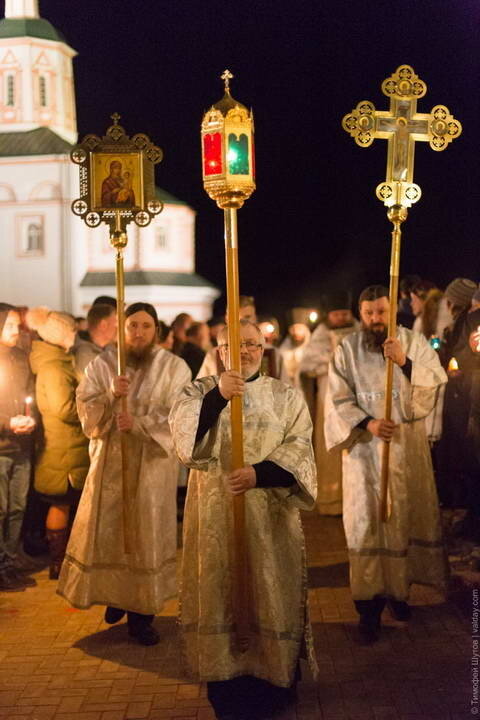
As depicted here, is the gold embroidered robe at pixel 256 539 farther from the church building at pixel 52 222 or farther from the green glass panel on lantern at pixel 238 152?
the church building at pixel 52 222

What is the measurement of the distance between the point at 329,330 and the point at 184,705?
17.3 ft

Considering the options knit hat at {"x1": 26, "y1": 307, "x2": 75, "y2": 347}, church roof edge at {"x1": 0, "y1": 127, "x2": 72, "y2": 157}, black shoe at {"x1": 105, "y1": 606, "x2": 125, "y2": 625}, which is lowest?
black shoe at {"x1": 105, "y1": 606, "x2": 125, "y2": 625}

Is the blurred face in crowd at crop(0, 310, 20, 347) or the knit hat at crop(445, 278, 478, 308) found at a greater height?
the knit hat at crop(445, 278, 478, 308)

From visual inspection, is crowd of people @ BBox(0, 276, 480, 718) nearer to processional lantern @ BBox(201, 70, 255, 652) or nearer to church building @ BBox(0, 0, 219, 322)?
processional lantern @ BBox(201, 70, 255, 652)

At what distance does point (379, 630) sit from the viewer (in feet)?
19.0

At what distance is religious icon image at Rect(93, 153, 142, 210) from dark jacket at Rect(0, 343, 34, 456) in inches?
62.6

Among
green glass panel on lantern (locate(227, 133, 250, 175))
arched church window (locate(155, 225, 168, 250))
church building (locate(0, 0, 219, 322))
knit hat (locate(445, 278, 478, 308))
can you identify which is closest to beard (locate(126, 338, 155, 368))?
green glass panel on lantern (locate(227, 133, 250, 175))

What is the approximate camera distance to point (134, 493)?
587cm

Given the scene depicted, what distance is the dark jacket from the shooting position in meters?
6.96

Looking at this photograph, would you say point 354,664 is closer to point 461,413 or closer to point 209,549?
point 209,549

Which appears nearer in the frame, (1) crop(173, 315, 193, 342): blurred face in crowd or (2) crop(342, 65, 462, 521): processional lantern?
(2) crop(342, 65, 462, 521): processional lantern

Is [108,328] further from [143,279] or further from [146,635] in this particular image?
[143,279]

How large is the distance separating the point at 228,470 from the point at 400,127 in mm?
2499

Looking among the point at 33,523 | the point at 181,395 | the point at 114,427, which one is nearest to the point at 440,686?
the point at 181,395
